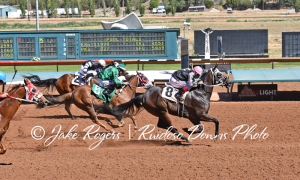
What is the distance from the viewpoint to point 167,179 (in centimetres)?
546

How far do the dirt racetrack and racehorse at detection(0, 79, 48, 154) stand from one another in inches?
28.4

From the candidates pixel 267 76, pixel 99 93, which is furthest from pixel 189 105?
pixel 267 76

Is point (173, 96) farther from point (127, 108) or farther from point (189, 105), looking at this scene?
point (127, 108)

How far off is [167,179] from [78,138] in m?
3.76

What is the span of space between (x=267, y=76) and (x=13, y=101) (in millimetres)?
9980

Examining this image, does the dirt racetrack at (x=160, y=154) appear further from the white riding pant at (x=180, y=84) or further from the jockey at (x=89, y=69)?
the jockey at (x=89, y=69)

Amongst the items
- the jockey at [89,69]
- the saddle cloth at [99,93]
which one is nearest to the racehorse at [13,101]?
the saddle cloth at [99,93]

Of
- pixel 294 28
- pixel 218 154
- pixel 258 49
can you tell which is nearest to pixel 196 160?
pixel 218 154

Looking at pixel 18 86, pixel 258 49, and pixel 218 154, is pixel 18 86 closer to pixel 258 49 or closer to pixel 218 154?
pixel 218 154

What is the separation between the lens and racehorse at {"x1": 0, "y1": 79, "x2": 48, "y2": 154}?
6.41 meters

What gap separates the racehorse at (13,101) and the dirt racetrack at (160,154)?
722mm

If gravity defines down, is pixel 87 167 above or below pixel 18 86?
below

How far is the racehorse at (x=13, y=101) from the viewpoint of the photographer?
6414mm

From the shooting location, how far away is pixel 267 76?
13.3 metres
